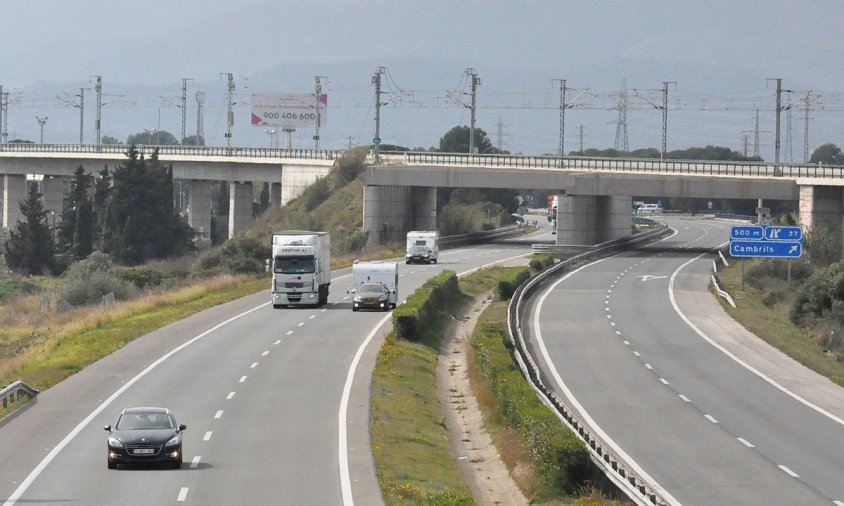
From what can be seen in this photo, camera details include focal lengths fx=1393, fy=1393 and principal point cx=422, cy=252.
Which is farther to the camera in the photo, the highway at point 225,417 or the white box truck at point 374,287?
the white box truck at point 374,287

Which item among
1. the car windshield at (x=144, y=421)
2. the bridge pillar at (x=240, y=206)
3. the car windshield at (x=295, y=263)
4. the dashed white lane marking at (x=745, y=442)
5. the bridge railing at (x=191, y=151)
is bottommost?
the dashed white lane marking at (x=745, y=442)

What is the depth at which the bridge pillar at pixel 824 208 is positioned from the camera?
101 m

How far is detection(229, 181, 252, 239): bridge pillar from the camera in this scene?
154500 mm

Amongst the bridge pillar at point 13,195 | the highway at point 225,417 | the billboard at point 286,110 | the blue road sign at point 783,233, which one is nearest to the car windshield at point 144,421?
the highway at point 225,417

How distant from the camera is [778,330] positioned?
66750mm

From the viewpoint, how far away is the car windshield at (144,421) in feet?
101

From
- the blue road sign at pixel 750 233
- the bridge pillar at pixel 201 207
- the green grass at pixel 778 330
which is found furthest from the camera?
the bridge pillar at pixel 201 207

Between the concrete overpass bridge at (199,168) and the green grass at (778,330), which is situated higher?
the concrete overpass bridge at (199,168)

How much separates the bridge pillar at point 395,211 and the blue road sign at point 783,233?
4407cm

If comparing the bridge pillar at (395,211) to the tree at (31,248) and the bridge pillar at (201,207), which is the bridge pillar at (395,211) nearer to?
the tree at (31,248)

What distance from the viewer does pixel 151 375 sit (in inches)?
1831

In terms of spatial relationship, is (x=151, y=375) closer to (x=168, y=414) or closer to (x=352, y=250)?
(x=168, y=414)

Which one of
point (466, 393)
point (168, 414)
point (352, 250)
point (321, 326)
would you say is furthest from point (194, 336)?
point (352, 250)

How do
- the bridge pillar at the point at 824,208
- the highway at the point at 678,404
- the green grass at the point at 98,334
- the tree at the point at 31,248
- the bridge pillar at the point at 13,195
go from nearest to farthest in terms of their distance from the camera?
the highway at the point at 678,404, the green grass at the point at 98,334, the bridge pillar at the point at 824,208, the tree at the point at 31,248, the bridge pillar at the point at 13,195
